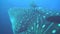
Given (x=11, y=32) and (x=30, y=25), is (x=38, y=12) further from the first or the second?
(x=11, y=32)

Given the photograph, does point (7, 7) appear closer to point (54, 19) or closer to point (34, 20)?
point (34, 20)

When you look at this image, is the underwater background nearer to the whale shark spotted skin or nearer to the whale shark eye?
the whale shark spotted skin

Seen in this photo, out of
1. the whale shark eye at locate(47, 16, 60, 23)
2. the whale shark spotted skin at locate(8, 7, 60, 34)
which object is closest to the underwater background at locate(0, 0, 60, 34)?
the whale shark spotted skin at locate(8, 7, 60, 34)

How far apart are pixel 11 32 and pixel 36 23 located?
1.07 feet

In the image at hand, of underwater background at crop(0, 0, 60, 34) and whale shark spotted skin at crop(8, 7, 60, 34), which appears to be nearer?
whale shark spotted skin at crop(8, 7, 60, 34)

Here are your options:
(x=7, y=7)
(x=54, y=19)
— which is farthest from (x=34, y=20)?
(x=7, y=7)

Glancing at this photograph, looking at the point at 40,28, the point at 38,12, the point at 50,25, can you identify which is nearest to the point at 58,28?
the point at 50,25

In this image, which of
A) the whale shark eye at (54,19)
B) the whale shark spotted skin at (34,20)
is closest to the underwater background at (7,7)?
the whale shark spotted skin at (34,20)

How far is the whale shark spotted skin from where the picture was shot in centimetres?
130

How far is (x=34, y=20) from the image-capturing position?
1388 millimetres

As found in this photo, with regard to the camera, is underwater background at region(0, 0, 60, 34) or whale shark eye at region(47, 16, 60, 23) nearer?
whale shark eye at region(47, 16, 60, 23)

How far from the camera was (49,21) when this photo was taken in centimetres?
131

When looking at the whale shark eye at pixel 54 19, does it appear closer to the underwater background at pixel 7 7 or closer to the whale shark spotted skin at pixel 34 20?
the whale shark spotted skin at pixel 34 20

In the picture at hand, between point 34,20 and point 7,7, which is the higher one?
point 7,7
